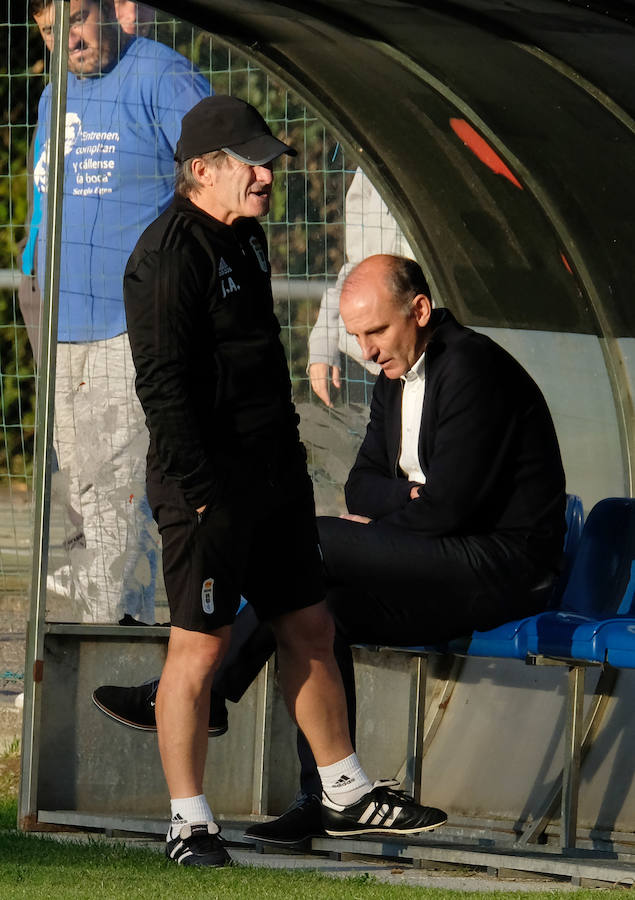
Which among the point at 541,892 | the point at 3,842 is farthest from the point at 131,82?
the point at 541,892

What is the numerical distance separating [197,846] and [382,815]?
49cm

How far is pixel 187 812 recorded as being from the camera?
437 centimetres

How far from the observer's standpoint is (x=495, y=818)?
5.45 m

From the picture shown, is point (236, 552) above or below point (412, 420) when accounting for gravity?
below

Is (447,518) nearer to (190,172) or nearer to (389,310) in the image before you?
(389,310)

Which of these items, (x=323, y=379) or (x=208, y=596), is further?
(x=323, y=379)

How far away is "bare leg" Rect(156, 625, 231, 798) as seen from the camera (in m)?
4.37

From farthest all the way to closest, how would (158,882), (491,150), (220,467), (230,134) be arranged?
(491,150)
(230,134)
(220,467)
(158,882)

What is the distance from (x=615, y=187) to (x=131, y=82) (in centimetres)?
160

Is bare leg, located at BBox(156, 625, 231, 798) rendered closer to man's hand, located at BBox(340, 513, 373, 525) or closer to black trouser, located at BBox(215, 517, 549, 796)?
black trouser, located at BBox(215, 517, 549, 796)

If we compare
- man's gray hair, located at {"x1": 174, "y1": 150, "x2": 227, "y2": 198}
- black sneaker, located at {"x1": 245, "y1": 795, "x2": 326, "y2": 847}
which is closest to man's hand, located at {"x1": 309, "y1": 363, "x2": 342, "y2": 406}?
man's gray hair, located at {"x1": 174, "y1": 150, "x2": 227, "y2": 198}

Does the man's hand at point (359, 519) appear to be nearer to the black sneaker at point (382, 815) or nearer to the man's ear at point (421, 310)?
the man's ear at point (421, 310)

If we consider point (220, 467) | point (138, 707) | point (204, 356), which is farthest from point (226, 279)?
point (138, 707)

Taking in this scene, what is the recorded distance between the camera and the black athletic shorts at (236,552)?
14.2 ft
